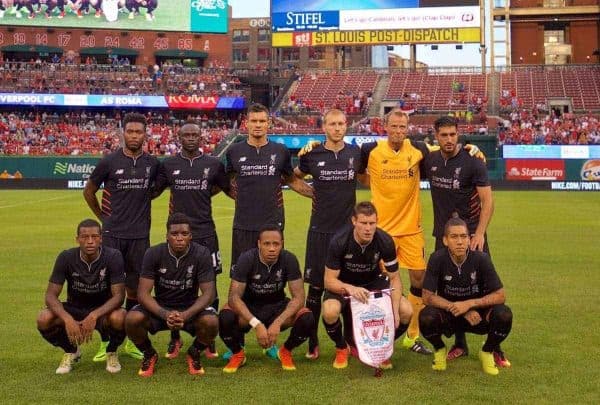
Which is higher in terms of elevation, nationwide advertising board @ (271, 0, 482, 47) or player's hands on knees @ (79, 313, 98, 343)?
nationwide advertising board @ (271, 0, 482, 47)

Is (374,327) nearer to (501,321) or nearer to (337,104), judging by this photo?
(501,321)

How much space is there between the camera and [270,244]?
7617 millimetres

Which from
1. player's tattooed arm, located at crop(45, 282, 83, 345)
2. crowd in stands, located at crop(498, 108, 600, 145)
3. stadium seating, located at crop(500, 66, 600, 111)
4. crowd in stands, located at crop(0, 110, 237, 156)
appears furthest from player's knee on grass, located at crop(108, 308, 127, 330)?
stadium seating, located at crop(500, 66, 600, 111)

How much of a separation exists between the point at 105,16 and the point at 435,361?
5556 cm

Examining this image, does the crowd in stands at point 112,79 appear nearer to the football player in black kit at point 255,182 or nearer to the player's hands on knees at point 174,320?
the football player in black kit at point 255,182

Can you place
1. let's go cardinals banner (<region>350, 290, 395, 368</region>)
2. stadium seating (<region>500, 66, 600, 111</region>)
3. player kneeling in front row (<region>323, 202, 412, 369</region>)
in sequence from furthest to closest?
stadium seating (<region>500, 66, 600, 111</region>), player kneeling in front row (<region>323, 202, 412, 369</region>), let's go cardinals banner (<region>350, 290, 395, 368</region>)

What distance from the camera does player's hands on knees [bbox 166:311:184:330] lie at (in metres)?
7.38

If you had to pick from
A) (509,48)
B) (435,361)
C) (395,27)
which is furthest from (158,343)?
(509,48)

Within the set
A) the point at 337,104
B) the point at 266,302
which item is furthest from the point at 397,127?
the point at 337,104

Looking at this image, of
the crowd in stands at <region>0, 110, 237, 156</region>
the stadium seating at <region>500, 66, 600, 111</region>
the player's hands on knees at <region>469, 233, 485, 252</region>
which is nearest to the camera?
the player's hands on knees at <region>469, 233, 485, 252</region>

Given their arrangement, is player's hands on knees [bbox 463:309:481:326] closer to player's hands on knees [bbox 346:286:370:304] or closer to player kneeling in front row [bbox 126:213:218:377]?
player's hands on knees [bbox 346:286:370:304]

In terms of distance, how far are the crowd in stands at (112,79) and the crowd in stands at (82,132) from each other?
5.42 ft

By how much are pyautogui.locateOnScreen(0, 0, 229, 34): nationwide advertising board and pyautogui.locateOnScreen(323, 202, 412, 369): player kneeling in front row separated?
54371mm

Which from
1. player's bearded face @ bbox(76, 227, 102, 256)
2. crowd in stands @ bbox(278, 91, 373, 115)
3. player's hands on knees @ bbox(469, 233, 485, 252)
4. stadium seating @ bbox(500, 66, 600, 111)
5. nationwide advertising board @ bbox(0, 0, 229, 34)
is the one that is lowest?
player's hands on knees @ bbox(469, 233, 485, 252)
